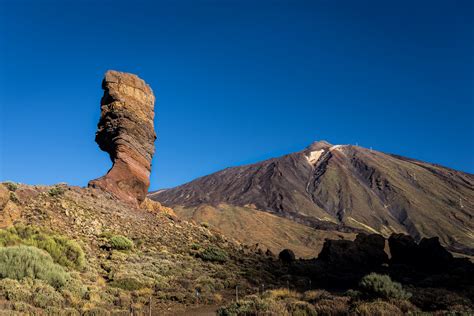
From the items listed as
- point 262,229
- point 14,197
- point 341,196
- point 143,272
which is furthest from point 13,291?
point 341,196

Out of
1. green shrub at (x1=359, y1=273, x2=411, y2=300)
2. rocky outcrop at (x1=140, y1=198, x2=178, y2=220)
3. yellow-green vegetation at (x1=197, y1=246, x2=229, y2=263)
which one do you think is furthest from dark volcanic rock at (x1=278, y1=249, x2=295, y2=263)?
green shrub at (x1=359, y1=273, x2=411, y2=300)

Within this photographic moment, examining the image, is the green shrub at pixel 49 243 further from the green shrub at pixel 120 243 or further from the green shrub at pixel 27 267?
the green shrub at pixel 120 243

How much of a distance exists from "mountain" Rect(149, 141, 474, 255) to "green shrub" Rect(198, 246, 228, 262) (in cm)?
4976

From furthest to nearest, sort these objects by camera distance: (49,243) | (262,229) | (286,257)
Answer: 1. (262,229)
2. (286,257)
3. (49,243)

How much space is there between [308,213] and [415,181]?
51209mm

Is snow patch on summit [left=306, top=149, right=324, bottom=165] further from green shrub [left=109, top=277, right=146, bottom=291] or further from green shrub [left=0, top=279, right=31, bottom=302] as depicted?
green shrub [left=0, top=279, right=31, bottom=302]

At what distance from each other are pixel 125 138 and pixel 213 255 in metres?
10.9

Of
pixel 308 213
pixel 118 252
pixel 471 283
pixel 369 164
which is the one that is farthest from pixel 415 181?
pixel 118 252

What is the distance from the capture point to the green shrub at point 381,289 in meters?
11.9

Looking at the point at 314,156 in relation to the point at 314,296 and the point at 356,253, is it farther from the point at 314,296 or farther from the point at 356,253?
the point at 314,296

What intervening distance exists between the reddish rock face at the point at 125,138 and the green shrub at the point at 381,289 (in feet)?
70.3

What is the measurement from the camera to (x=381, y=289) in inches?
479

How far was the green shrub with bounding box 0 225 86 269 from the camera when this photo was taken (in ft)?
59.4

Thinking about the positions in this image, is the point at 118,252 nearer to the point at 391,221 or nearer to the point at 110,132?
the point at 110,132
